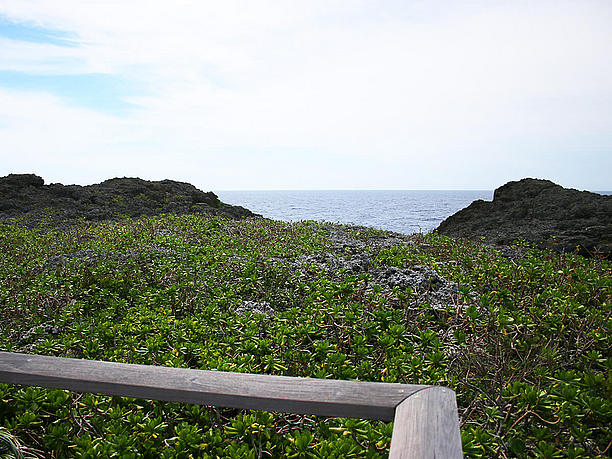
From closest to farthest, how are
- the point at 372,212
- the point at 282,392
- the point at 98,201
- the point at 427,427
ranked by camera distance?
the point at 427,427 < the point at 282,392 < the point at 98,201 < the point at 372,212

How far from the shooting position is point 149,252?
700 centimetres

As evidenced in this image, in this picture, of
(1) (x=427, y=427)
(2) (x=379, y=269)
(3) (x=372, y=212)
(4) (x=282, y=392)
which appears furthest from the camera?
(3) (x=372, y=212)

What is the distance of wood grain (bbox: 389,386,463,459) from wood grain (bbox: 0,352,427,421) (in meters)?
0.08

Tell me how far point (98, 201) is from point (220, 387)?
14.9 meters

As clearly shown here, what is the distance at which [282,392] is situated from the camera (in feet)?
6.30

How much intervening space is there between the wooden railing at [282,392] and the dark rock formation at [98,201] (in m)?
11.1

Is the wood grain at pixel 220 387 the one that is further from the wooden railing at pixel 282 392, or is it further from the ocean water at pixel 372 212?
the ocean water at pixel 372 212

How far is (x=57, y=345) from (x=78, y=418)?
1.32m

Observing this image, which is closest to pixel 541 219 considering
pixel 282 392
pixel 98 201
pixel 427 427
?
pixel 427 427

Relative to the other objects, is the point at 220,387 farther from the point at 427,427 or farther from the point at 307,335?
the point at 307,335

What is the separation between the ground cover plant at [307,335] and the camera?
2.26m

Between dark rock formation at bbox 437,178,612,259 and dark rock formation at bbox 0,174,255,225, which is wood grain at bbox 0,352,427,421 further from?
dark rock formation at bbox 0,174,255,225

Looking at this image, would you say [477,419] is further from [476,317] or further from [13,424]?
[13,424]

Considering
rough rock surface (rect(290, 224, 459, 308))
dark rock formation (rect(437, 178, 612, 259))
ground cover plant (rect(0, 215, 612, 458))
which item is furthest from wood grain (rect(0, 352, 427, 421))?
dark rock formation (rect(437, 178, 612, 259))
